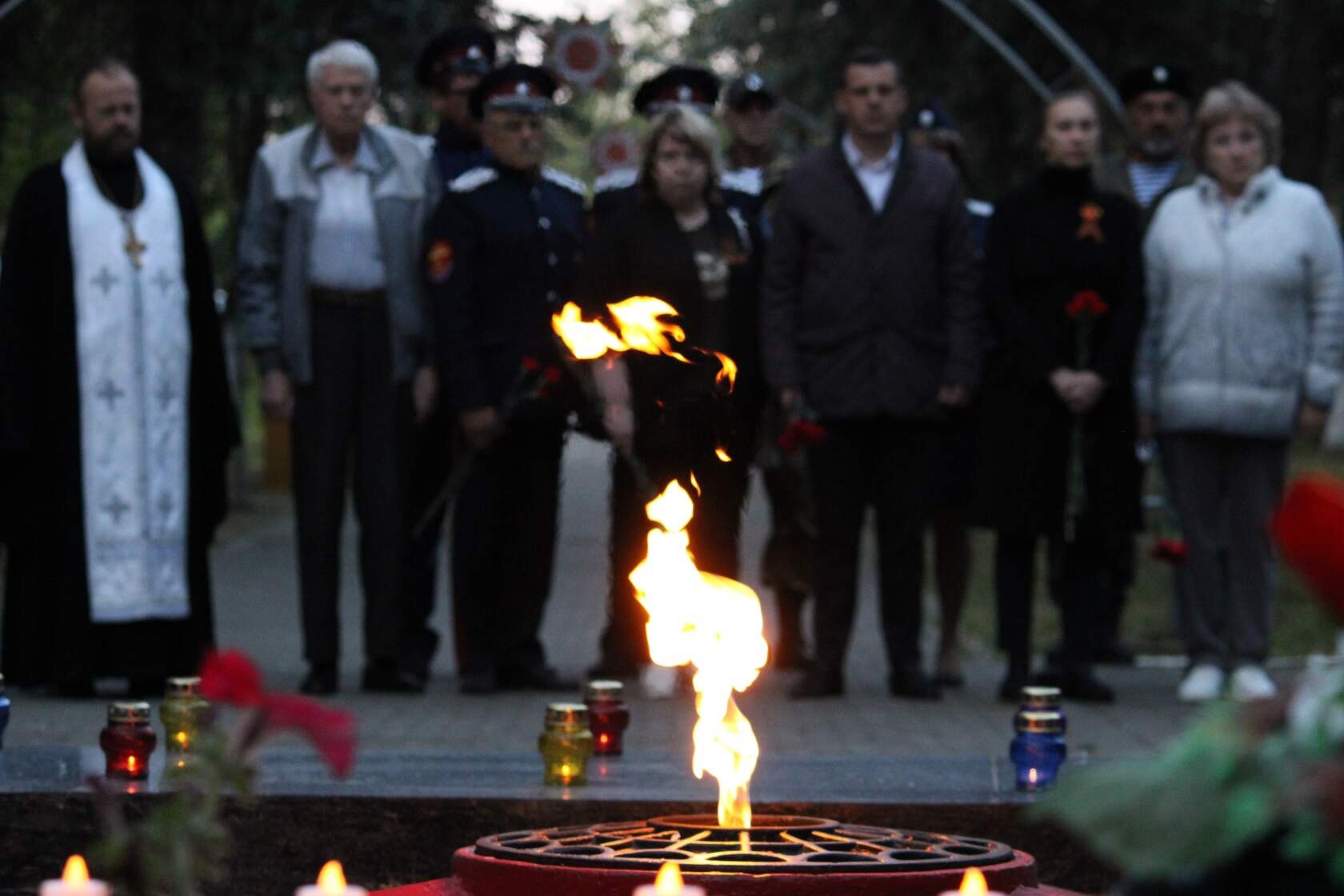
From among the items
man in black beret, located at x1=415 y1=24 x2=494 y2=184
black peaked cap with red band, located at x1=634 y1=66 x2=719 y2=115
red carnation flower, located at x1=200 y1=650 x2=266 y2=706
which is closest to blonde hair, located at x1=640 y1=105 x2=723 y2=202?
black peaked cap with red band, located at x1=634 y1=66 x2=719 y2=115

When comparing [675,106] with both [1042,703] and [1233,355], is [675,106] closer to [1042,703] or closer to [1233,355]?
[1233,355]

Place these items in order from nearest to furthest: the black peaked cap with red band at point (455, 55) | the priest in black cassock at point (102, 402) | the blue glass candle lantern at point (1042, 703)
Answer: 1. the blue glass candle lantern at point (1042, 703)
2. the priest in black cassock at point (102, 402)
3. the black peaked cap with red band at point (455, 55)

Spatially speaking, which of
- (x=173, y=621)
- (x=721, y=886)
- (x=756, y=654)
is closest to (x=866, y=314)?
→ (x=173, y=621)

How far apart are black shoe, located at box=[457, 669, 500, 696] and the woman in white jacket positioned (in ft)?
9.29

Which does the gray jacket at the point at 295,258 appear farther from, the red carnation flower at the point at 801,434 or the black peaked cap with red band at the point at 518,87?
the red carnation flower at the point at 801,434

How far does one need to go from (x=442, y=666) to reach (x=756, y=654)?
7.76 metres

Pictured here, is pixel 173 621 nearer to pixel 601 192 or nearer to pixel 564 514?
pixel 601 192

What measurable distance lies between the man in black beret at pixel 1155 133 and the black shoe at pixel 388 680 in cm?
368

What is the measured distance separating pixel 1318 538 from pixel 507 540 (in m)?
9.19

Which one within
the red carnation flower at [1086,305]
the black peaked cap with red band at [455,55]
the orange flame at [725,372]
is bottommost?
the orange flame at [725,372]

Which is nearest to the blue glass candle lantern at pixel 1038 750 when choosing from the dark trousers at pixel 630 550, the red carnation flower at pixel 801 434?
the dark trousers at pixel 630 550

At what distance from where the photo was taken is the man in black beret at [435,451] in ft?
36.9

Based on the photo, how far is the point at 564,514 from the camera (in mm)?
29672

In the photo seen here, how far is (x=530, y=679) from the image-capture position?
11133 millimetres
